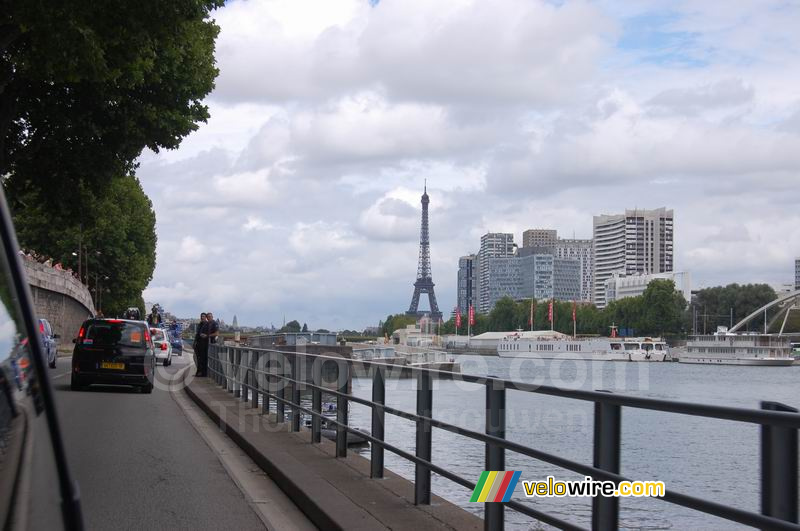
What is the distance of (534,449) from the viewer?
5.58 meters

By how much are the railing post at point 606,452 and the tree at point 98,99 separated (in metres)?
14.5

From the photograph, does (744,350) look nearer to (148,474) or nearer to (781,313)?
(781,313)

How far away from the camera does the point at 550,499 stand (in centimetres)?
534

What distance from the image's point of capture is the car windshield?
2169cm

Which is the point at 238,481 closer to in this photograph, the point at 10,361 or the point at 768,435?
the point at 768,435

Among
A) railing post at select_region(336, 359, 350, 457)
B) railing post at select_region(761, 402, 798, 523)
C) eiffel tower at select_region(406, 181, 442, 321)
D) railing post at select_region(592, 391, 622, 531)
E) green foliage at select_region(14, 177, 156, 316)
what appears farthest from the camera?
eiffel tower at select_region(406, 181, 442, 321)

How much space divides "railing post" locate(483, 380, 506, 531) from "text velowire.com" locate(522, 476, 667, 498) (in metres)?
0.30

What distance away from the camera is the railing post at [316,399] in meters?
11.4

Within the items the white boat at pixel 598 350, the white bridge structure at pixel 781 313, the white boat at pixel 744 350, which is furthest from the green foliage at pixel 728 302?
the white boat at pixel 744 350

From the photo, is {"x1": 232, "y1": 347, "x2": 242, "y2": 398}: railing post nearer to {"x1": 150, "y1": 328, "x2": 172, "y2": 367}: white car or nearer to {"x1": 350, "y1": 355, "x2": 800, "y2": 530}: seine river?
{"x1": 350, "y1": 355, "x2": 800, "y2": 530}: seine river

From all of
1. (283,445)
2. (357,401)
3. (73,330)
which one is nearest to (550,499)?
(357,401)

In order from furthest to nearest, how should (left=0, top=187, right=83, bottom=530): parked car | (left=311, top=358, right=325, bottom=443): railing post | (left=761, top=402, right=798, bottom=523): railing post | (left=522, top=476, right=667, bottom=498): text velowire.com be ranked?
(left=311, top=358, right=325, bottom=443): railing post < (left=522, top=476, right=667, bottom=498): text velowire.com < (left=761, top=402, right=798, bottom=523): railing post < (left=0, top=187, right=83, bottom=530): parked car

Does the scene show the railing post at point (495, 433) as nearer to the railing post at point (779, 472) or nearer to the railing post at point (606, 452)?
the railing post at point (606, 452)

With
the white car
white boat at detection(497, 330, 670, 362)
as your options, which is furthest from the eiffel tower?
the white car
